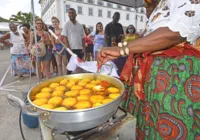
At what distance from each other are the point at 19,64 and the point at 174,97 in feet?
15.5

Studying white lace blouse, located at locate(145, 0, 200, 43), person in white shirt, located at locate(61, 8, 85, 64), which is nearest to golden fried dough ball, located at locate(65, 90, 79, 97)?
white lace blouse, located at locate(145, 0, 200, 43)

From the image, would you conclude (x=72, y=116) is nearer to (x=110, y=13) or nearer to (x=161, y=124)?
(x=161, y=124)

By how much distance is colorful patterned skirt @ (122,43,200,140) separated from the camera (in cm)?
90

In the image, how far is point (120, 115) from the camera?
996 mm

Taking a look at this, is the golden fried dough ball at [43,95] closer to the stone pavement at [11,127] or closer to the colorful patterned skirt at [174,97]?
the colorful patterned skirt at [174,97]

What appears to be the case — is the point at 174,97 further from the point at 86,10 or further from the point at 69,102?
the point at 86,10

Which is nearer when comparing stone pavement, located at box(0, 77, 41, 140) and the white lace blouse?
the white lace blouse

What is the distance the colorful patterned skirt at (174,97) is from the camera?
905 millimetres

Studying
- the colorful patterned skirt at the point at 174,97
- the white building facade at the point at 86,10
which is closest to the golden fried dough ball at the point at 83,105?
the colorful patterned skirt at the point at 174,97

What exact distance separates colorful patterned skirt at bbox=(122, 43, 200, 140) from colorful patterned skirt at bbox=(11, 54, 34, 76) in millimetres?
4365

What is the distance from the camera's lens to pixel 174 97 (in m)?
0.94

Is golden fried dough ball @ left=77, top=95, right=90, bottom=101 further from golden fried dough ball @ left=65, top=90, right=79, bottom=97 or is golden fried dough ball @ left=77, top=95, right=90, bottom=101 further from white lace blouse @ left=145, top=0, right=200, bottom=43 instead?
white lace blouse @ left=145, top=0, right=200, bottom=43

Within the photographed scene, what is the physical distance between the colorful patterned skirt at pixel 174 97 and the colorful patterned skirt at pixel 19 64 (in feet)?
14.3

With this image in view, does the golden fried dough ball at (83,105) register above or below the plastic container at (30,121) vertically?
above
